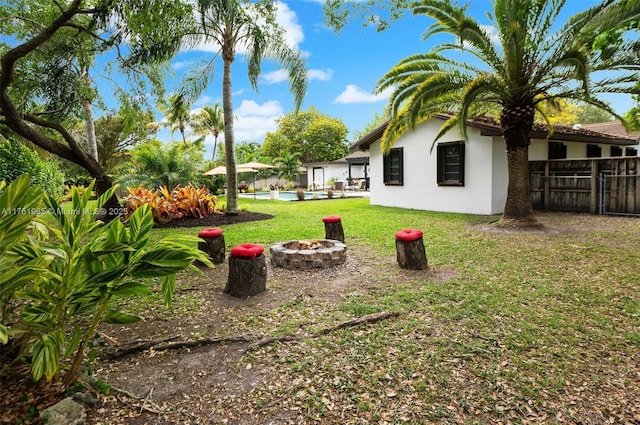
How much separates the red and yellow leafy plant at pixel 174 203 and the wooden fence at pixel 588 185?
453 inches

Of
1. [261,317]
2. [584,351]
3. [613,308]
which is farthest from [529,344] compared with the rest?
[261,317]

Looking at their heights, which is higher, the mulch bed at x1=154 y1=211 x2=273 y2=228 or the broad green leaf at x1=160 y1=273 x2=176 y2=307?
the broad green leaf at x1=160 y1=273 x2=176 y2=307

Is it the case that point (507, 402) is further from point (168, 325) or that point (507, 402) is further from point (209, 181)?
point (209, 181)

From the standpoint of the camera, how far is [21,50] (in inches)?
265

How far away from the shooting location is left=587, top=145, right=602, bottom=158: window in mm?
15758

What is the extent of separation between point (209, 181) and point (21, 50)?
60.1 feet

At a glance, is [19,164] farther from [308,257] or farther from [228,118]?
[308,257]

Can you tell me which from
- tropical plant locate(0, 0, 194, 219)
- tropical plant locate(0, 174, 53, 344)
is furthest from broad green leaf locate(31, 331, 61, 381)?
tropical plant locate(0, 0, 194, 219)

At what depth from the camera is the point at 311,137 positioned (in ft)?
131

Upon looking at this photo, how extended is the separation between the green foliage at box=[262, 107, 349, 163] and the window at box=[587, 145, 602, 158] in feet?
87.8

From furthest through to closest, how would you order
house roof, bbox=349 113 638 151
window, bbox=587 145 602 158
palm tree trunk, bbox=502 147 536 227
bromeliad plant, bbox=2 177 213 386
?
window, bbox=587 145 602 158, house roof, bbox=349 113 638 151, palm tree trunk, bbox=502 147 536 227, bromeliad plant, bbox=2 177 213 386

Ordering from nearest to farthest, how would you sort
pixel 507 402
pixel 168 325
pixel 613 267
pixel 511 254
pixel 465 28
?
pixel 507 402
pixel 168 325
pixel 613 267
pixel 511 254
pixel 465 28

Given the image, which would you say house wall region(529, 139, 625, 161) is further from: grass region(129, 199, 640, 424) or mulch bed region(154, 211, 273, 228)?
mulch bed region(154, 211, 273, 228)

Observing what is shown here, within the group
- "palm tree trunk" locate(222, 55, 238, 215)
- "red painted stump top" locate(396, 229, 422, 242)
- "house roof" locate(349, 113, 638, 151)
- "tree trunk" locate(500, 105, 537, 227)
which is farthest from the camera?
"palm tree trunk" locate(222, 55, 238, 215)
